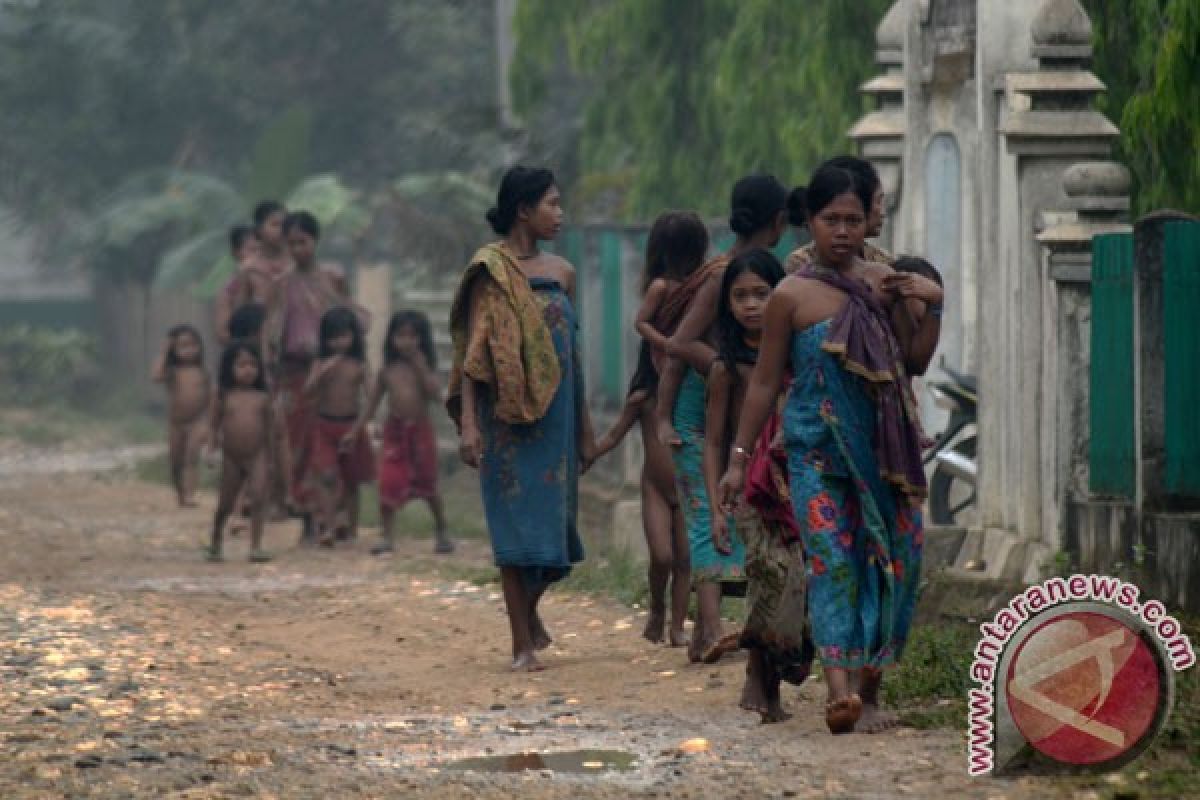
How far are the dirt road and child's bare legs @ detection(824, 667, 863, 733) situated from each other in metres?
0.06

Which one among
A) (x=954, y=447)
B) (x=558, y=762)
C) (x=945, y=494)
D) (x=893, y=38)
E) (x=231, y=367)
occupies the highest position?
(x=893, y=38)

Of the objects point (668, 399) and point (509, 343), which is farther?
point (509, 343)

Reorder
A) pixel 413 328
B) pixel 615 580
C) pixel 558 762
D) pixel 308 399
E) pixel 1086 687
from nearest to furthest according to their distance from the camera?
pixel 1086 687, pixel 558 762, pixel 615 580, pixel 413 328, pixel 308 399

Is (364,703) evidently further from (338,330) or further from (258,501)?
(338,330)

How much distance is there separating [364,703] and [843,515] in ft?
6.98

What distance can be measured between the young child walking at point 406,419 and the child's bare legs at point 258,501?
0.67 metres

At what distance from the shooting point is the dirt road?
23.7 ft

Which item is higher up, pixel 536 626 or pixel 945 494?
pixel 945 494

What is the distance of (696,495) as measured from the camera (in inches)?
380

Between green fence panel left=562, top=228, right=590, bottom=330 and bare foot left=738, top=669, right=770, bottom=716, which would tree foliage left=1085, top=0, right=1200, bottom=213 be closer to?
bare foot left=738, top=669, right=770, bottom=716

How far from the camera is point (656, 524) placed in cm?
1033

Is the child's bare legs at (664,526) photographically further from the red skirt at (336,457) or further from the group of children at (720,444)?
the red skirt at (336,457)

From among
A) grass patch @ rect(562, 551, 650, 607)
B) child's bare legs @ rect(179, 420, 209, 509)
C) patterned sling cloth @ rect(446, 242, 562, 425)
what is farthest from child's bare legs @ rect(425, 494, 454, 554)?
patterned sling cloth @ rect(446, 242, 562, 425)

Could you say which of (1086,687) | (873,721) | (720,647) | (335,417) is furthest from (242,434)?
(1086,687)
